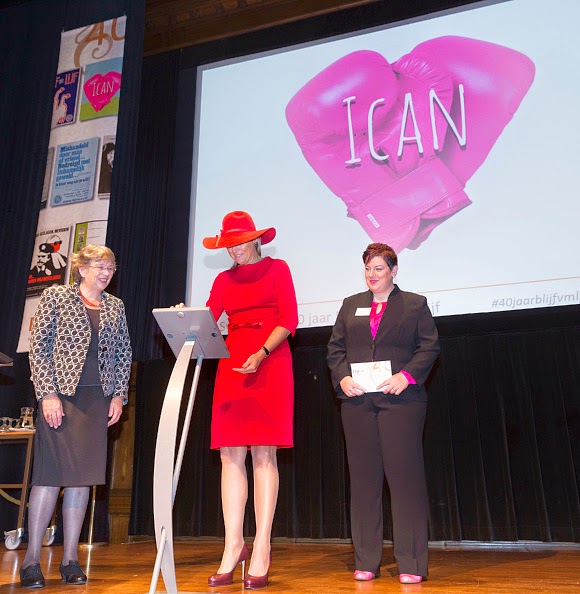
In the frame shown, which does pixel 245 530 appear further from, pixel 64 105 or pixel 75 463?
pixel 64 105

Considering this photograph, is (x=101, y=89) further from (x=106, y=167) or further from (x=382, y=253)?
(x=382, y=253)

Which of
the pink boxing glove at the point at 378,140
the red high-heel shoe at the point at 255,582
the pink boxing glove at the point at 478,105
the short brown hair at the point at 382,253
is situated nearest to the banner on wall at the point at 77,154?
the pink boxing glove at the point at 378,140

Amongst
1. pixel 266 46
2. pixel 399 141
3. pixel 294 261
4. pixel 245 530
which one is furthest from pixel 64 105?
pixel 245 530

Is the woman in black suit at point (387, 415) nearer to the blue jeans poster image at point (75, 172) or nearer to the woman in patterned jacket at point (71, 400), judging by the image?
the woman in patterned jacket at point (71, 400)

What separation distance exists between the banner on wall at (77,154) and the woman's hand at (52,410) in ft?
7.90

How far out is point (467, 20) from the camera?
4086 mm

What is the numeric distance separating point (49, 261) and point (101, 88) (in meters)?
1.41

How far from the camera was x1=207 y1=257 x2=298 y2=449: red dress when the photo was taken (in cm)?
240

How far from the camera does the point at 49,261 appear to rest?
15.7 feet

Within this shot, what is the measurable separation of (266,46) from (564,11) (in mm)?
1999

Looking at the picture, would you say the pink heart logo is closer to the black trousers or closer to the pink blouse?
the pink blouse

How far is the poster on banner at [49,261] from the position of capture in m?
4.74

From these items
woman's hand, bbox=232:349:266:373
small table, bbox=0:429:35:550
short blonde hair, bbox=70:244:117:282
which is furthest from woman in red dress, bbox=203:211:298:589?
small table, bbox=0:429:35:550

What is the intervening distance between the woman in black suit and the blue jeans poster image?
2.86 metres
